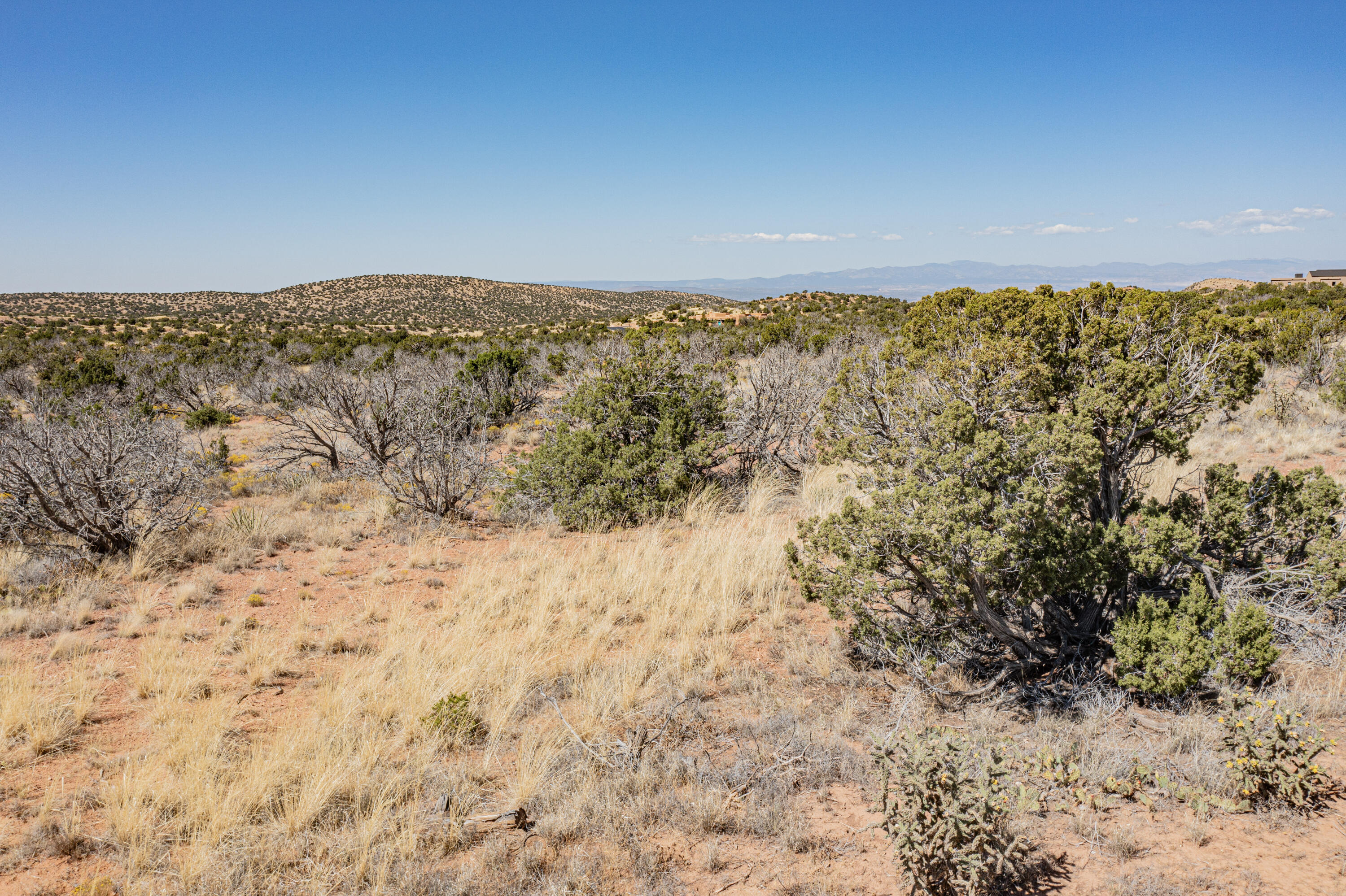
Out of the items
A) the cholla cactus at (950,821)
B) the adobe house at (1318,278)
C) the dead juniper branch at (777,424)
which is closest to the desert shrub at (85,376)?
the dead juniper branch at (777,424)

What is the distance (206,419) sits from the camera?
54.5 feet

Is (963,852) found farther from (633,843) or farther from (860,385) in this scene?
(860,385)

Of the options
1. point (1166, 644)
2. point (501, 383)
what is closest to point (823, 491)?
point (1166, 644)

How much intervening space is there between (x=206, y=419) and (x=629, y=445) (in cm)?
1446

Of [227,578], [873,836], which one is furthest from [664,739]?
[227,578]

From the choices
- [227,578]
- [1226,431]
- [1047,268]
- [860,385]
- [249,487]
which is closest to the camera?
[860,385]

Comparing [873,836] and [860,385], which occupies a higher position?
[860,385]

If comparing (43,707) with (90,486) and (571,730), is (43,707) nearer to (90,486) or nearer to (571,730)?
(571,730)

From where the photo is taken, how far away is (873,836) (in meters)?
2.95

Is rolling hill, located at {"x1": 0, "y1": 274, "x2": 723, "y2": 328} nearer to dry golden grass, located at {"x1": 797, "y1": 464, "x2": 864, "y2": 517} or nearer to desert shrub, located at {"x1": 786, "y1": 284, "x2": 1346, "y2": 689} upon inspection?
dry golden grass, located at {"x1": 797, "y1": 464, "x2": 864, "y2": 517}

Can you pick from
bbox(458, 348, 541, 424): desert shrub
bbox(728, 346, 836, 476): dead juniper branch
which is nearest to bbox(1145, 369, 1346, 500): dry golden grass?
bbox(728, 346, 836, 476): dead juniper branch

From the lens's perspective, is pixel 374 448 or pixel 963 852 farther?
pixel 374 448

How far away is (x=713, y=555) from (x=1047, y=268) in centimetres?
19133

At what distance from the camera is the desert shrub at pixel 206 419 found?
52.4ft
